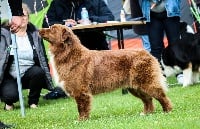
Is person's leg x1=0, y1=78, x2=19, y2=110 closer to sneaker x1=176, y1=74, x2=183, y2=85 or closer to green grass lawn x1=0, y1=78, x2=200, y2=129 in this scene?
green grass lawn x1=0, y1=78, x2=200, y2=129

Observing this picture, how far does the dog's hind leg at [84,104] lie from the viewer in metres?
6.79

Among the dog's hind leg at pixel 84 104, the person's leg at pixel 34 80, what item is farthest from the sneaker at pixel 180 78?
the dog's hind leg at pixel 84 104

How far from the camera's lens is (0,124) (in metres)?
6.43

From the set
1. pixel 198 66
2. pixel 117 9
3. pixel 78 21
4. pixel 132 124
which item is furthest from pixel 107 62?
pixel 117 9

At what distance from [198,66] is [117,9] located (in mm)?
4870

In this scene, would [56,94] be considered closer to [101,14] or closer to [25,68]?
[25,68]

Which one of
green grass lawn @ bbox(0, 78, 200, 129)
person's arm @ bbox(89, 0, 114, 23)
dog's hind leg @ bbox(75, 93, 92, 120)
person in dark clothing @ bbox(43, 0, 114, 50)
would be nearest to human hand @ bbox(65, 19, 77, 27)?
person in dark clothing @ bbox(43, 0, 114, 50)

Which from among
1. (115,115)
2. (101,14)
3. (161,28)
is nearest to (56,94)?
(101,14)

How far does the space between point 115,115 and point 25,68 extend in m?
2.83

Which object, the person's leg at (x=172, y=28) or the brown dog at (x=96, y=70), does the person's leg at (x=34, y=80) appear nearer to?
the person's leg at (x=172, y=28)

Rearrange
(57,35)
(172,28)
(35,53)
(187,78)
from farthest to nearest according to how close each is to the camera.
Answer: (172,28)
(187,78)
(35,53)
(57,35)

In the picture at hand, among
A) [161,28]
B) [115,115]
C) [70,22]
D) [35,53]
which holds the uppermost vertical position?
[70,22]

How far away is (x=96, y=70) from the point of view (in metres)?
6.89

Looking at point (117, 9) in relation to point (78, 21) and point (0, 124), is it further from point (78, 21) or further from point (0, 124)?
point (0, 124)
